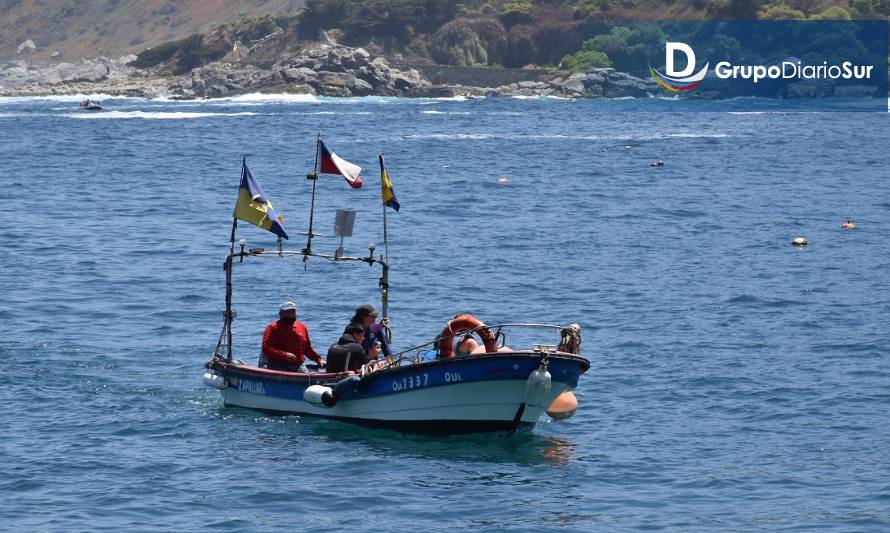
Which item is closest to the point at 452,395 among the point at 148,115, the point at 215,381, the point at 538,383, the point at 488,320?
the point at 538,383

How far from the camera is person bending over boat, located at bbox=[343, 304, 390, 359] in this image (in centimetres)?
2148

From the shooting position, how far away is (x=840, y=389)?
23.5m

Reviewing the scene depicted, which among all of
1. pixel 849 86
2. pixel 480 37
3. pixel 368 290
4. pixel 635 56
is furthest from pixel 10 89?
pixel 368 290

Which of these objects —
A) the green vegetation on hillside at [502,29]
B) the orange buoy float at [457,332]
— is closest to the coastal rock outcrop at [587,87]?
the green vegetation on hillside at [502,29]

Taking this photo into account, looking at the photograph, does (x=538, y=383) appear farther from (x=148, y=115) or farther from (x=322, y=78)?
(x=322, y=78)

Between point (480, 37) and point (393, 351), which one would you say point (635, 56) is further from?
point (393, 351)

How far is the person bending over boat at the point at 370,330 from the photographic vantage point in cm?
2148

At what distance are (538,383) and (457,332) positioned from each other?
1.77 metres

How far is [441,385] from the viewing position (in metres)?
19.9

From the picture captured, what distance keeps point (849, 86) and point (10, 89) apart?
111757mm

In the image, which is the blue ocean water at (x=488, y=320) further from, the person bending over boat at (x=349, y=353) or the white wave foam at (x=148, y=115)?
the white wave foam at (x=148, y=115)

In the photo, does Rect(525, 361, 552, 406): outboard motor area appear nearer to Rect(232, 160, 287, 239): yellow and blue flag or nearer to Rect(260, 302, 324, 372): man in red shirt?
Rect(260, 302, 324, 372): man in red shirt

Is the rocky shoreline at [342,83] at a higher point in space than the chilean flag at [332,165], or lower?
higher

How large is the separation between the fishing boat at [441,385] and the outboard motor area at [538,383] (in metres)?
0.01
